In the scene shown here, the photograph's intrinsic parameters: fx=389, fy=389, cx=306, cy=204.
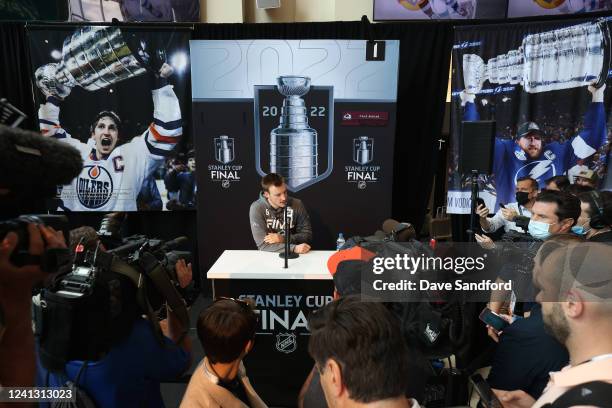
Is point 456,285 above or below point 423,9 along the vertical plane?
below

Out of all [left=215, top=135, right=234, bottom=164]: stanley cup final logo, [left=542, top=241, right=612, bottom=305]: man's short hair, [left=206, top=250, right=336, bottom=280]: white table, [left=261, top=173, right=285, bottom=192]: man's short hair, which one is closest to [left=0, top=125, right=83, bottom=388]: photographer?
[left=542, top=241, right=612, bottom=305]: man's short hair

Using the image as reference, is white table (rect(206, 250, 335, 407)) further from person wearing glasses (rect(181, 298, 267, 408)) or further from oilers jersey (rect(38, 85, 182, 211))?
oilers jersey (rect(38, 85, 182, 211))

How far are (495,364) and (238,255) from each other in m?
1.77

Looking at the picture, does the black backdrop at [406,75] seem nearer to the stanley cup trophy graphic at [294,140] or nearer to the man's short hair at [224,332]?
the stanley cup trophy graphic at [294,140]

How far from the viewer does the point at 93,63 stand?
159 inches

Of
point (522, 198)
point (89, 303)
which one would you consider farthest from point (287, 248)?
point (522, 198)

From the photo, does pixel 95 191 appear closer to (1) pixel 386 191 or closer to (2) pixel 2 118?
(1) pixel 386 191

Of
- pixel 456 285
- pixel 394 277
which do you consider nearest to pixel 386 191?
pixel 456 285

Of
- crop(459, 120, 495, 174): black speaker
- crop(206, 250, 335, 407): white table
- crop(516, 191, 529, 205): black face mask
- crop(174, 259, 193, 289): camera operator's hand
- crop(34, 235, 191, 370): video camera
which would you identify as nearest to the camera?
crop(34, 235, 191, 370): video camera

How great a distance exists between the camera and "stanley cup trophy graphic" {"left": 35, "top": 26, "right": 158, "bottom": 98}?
3993 mm

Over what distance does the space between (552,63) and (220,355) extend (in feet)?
13.6

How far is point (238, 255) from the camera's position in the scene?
2734mm

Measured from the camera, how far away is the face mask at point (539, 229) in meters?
2.20

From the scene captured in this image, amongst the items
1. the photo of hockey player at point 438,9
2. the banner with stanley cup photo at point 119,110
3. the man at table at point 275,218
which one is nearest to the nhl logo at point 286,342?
the man at table at point 275,218
